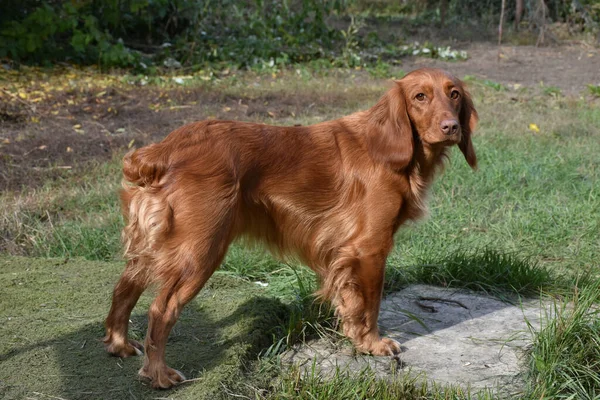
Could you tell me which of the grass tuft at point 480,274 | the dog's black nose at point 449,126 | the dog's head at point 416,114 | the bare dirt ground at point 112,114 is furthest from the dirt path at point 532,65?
the dog's black nose at point 449,126

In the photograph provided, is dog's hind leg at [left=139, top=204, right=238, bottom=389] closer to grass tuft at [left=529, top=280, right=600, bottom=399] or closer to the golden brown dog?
the golden brown dog

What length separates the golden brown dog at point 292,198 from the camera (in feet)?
12.0

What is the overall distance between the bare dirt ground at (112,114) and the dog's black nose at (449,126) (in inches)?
180

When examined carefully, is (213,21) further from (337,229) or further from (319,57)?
(337,229)

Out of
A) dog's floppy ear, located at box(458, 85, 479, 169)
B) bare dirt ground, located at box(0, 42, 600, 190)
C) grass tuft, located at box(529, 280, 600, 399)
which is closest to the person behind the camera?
grass tuft, located at box(529, 280, 600, 399)

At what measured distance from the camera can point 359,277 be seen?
4.13 m

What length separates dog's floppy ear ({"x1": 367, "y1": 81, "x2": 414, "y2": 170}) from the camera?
13.4ft

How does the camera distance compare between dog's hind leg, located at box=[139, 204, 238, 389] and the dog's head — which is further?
the dog's head

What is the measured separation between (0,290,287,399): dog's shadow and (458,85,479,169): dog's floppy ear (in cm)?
141

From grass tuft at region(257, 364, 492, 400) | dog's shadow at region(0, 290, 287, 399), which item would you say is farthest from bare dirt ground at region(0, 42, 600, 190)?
grass tuft at region(257, 364, 492, 400)

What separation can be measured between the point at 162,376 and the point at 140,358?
41 cm

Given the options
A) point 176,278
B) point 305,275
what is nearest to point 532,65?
point 305,275

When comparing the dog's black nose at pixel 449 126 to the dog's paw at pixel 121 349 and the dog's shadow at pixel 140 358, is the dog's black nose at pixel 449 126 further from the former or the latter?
the dog's paw at pixel 121 349

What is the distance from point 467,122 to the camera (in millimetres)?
4359
